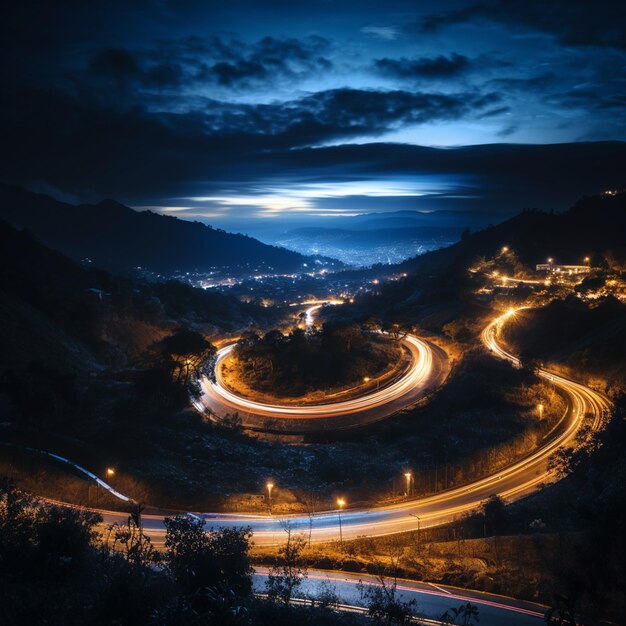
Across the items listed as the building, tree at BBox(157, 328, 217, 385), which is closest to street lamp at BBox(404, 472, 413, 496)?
tree at BBox(157, 328, 217, 385)

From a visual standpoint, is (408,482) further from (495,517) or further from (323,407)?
(323,407)

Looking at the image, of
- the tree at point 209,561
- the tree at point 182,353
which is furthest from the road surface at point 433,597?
the tree at point 182,353

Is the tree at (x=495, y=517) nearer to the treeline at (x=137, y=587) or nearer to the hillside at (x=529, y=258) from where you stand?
the treeline at (x=137, y=587)

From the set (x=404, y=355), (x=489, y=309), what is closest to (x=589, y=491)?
(x=404, y=355)

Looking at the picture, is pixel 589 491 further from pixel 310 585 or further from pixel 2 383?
pixel 2 383

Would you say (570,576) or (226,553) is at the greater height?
(226,553)
